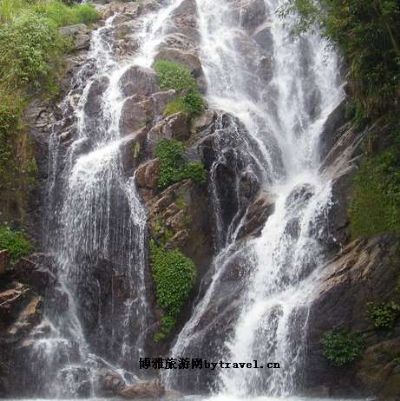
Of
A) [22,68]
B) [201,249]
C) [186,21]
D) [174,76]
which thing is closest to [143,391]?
[201,249]

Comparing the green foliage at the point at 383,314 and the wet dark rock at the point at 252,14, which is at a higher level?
the wet dark rock at the point at 252,14

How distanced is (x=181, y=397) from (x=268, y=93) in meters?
14.6

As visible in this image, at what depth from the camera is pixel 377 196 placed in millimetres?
15578

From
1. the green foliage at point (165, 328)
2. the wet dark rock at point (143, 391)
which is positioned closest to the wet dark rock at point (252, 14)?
the green foliage at point (165, 328)

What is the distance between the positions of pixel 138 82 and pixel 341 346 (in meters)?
13.3

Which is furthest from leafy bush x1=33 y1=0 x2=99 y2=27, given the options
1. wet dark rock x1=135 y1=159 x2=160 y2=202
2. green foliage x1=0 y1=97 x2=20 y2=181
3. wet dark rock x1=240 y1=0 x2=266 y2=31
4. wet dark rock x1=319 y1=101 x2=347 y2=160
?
wet dark rock x1=319 y1=101 x2=347 y2=160

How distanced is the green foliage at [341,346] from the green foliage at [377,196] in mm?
2867

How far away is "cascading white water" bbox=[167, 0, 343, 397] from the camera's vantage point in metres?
14.4

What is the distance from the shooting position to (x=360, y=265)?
14.4 metres

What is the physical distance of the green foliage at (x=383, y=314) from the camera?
1346 centimetres

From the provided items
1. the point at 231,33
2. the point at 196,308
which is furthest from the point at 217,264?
the point at 231,33

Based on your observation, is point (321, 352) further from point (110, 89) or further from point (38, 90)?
point (38, 90)

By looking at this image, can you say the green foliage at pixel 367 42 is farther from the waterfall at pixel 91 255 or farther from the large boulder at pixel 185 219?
the waterfall at pixel 91 255

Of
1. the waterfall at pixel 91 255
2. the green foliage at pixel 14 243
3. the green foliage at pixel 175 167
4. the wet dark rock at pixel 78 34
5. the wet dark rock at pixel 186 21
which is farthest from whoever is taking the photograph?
the wet dark rock at pixel 186 21
